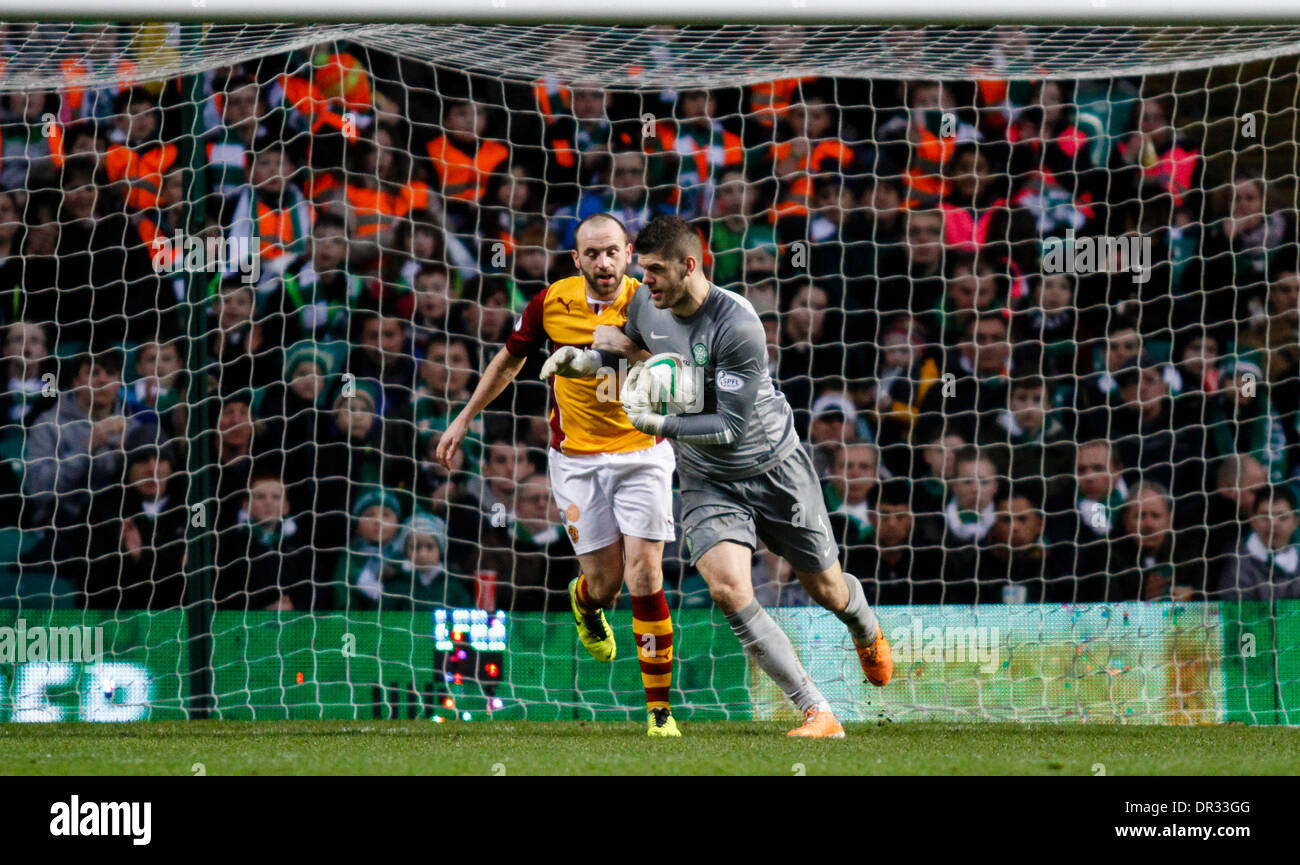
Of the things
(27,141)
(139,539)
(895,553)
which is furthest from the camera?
(27,141)

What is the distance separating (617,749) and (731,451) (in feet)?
3.35

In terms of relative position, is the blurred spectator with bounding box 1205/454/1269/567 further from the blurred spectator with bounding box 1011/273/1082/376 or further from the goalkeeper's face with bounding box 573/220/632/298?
the goalkeeper's face with bounding box 573/220/632/298

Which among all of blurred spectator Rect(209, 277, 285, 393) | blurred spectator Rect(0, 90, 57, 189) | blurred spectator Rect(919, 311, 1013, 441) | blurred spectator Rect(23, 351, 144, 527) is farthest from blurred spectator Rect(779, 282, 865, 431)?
blurred spectator Rect(0, 90, 57, 189)

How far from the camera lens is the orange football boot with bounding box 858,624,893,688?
16.6 feet

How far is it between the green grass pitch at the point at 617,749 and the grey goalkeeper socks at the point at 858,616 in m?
0.33

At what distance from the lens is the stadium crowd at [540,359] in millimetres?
6406

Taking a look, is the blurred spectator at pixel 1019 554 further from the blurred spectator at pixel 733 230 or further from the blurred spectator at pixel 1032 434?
the blurred spectator at pixel 733 230

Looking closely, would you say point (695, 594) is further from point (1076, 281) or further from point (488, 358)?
point (1076, 281)

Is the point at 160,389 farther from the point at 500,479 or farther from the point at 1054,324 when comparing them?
the point at 1054,324

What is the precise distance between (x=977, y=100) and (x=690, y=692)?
3.27 metres

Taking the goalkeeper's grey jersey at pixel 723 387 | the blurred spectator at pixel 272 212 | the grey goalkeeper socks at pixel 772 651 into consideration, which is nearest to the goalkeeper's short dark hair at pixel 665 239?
the goalkeeper's grey jersey at pixel 723 387

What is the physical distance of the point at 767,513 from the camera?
471cm

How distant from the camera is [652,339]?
4.71m

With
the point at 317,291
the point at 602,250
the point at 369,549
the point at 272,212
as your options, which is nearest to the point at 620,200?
the point at 317,291
